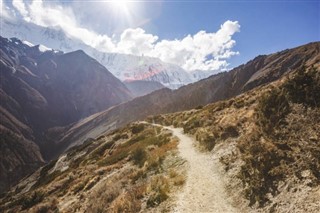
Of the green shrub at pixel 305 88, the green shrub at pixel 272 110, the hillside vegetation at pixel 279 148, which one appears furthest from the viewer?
the green shrub at pixel 272 110

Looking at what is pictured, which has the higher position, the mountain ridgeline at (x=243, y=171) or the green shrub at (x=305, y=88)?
the green shrub at (x=305, y=88)

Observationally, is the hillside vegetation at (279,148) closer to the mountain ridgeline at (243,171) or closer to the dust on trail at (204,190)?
the mountain ridgeline at (243,171)

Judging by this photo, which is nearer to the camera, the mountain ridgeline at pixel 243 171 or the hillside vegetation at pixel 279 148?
A: the hillside vegetation at pixel 279 148

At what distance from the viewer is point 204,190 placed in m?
17.4

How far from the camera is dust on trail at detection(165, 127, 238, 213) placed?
50.5 feet

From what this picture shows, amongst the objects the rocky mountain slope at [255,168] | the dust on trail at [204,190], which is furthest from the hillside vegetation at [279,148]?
the dust on trail at [204,190]

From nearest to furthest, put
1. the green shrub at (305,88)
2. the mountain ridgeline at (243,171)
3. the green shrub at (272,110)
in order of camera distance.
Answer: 1. the mountain ridgeline at (243,171)
2. the green shrub at (305,88)
3. the green shrub at (272,110)

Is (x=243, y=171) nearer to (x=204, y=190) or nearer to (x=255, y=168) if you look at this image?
(x=255, y=168)

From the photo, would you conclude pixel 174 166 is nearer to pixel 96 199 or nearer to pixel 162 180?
pixel 162 180

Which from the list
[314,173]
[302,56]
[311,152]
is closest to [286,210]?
[314,173]

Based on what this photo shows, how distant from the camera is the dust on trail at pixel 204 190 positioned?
15398mm

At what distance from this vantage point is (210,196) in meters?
16.5

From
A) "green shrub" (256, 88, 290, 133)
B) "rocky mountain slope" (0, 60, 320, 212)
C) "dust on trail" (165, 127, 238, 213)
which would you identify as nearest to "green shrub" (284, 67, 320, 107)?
"rocky mountain slope" (0, 60, 320, 212)

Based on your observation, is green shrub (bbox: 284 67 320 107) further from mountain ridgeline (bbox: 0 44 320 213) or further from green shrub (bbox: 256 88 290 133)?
green shrub (bbox: 256 88 290 133)
